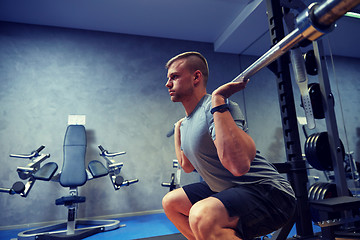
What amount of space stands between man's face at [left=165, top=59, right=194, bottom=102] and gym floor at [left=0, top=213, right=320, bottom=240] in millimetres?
1359

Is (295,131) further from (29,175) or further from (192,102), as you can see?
(29,175)

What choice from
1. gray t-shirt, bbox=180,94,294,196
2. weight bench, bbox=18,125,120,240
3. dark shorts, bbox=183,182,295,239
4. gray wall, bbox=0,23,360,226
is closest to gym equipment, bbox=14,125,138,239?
weight bench, bbox=18,125,120,240

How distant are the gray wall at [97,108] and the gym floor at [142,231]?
35cm

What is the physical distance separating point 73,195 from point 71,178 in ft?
0.61

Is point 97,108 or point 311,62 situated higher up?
point 97,108

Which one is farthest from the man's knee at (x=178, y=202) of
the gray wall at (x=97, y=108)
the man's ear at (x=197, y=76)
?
the gray wall at (x=97, y=108)

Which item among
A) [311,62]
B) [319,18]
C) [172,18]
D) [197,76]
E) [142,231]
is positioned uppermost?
[172,18]

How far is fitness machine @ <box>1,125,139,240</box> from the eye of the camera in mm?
2387

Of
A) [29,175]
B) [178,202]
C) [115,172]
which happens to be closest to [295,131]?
[178,202]

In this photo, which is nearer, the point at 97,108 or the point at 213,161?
the point at 213,161

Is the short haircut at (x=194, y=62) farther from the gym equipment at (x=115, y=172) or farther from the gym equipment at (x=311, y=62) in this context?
the gym equipment at (x=115, y=172)

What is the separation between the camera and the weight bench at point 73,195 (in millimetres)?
2345

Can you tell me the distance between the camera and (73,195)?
2.58 metres

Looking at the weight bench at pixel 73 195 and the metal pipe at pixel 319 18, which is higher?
→ the metal pipe at pixel 319 18
